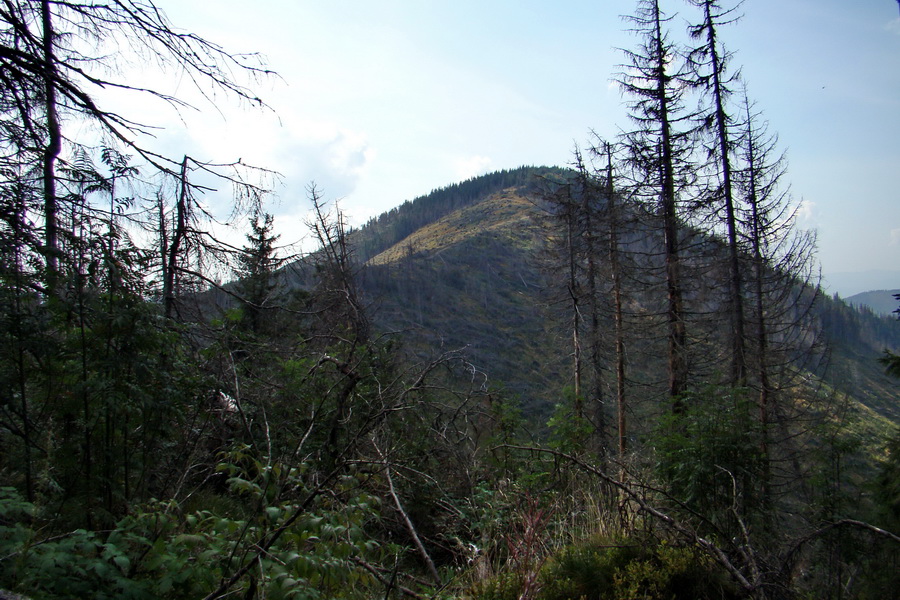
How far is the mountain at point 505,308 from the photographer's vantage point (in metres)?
20.3

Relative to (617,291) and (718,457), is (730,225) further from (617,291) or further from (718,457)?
(718,457)

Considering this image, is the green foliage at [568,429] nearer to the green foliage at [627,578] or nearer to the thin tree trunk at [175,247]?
the green foliage at [627,578]

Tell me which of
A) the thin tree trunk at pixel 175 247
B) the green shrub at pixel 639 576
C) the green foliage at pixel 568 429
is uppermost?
the thin tree trunk at pixel 175 247

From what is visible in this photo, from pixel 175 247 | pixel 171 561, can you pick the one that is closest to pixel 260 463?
pixel 171 561

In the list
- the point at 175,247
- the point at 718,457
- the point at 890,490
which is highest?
the point at 175,247

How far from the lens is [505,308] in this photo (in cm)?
6619

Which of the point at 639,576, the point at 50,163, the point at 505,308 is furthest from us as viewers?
the point at 505,308

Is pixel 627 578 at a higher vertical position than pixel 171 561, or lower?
lower

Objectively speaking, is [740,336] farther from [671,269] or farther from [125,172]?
[125,172]

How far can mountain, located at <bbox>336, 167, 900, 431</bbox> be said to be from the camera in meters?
20.3

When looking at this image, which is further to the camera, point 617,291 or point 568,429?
point 617,291

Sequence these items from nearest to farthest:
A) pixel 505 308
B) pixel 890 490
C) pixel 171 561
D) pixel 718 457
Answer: pixel 171 561 → pixel 718 457 → pixel 890 490 → pixel 505 308

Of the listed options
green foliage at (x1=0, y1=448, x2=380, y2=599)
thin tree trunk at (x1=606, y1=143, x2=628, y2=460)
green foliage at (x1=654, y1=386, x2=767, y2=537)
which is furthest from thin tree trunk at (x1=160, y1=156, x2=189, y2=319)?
thin tree trunk at (x1=606, y1=143, x2=628, y2=460)

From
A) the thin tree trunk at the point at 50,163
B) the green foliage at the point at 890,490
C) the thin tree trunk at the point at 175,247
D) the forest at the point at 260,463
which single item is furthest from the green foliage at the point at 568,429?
the thin tree trunk at the point at 50,163
